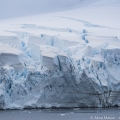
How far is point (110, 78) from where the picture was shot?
64.5 feet

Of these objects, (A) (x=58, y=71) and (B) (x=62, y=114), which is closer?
(B) (x=62, y=114)

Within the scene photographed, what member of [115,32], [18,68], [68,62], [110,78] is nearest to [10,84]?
[18,68]

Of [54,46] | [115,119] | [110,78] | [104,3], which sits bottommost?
[115,119]

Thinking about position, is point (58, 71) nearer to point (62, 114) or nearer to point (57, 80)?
point (57, 80)

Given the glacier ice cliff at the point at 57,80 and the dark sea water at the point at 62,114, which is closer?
the dark sea water at the point at 62,114

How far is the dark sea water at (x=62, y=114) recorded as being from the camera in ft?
56.8

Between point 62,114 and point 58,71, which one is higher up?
point 58,71

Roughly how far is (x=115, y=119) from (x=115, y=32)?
685 centimetres

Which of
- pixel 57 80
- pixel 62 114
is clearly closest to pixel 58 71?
pixel 57 80

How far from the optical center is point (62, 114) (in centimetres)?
1797

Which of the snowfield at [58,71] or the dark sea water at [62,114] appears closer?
the dark sea water at [62,114]

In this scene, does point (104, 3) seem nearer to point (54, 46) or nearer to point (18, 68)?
point (54, 46)

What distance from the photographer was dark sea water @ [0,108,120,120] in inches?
681

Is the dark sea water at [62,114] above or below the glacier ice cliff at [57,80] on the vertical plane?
below
